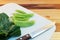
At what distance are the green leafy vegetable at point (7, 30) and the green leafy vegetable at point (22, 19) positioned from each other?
3cm

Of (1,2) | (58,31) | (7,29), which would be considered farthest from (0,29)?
(1,2)

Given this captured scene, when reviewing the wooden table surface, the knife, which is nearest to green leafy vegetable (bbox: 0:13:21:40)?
the knife

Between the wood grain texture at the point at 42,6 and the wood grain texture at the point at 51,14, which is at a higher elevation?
the wood grain texture at the point at 42,6

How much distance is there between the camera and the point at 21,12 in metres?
0.84

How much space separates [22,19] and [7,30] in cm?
11

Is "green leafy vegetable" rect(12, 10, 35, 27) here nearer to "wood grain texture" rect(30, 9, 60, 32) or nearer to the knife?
the knife

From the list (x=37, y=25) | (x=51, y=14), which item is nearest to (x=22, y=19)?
(x=37, y=25)

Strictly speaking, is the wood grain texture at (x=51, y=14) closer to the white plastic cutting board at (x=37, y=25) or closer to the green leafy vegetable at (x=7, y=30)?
the white plastic cutting board at (x=37, y=25)

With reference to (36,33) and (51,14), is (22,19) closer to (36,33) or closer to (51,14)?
(36,33)

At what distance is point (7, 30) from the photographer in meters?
0.69

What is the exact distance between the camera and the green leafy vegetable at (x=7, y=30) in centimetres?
67

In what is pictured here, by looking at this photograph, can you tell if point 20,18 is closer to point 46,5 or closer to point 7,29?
point 7,29

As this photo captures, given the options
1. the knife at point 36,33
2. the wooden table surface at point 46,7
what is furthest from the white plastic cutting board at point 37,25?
the wooden table surface at point 46,7

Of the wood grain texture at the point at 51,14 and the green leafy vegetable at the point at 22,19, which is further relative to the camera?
the wood grain texture at the point at 51,14
